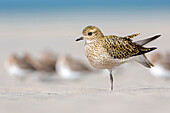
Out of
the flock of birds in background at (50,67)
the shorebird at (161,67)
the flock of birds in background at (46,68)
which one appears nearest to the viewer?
the shorebird at (161,67)

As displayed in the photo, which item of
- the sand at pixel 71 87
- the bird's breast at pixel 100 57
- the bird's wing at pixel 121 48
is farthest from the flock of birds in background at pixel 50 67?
the bird's breast at pixel 100 57

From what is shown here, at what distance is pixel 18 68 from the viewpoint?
43.6 ft

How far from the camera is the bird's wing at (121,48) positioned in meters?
6.89

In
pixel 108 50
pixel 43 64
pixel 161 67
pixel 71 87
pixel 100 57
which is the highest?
pixel 43 64

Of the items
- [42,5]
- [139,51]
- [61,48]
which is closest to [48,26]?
[61,48]

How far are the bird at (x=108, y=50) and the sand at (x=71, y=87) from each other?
0.52m

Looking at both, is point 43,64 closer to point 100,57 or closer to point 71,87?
point 71,87

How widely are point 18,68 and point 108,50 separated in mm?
6993

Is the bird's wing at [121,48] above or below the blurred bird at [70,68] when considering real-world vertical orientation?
below

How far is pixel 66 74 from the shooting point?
42.6 ft

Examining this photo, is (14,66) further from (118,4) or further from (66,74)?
(118,4)

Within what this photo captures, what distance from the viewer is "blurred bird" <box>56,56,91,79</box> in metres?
12.8

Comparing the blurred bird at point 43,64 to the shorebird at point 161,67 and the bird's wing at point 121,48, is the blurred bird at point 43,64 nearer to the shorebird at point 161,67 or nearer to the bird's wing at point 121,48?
the shorebird at point 161,67

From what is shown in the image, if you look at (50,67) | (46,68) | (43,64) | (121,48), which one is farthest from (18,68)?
(121,48)
